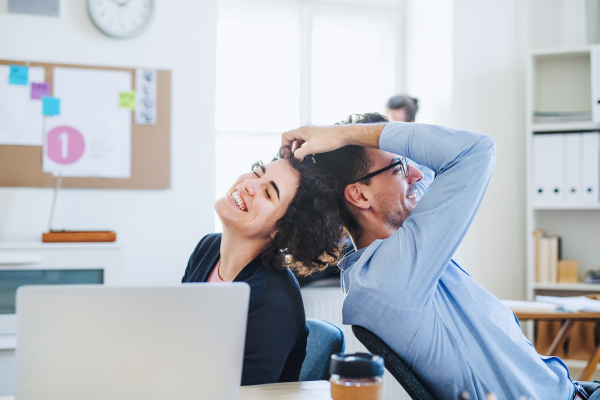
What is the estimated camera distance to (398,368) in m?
1.13

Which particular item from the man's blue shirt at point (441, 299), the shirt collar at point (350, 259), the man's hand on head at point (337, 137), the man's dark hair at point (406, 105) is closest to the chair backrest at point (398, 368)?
the man's blue shirt at point (441, 299)

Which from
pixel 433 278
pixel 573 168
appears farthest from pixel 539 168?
pixel 433 278

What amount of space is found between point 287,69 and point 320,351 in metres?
2.51

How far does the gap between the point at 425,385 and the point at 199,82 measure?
2.34 metres

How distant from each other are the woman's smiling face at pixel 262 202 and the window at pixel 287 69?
71.2 inches

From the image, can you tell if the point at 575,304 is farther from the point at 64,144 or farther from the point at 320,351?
the point at 64,144

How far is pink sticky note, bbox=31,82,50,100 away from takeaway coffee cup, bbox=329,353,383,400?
2.61 metres

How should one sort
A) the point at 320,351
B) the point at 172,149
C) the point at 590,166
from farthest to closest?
the point at 172,149 → the point at 590,166 → the point at 320,351

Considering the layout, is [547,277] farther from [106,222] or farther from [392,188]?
[106,222]

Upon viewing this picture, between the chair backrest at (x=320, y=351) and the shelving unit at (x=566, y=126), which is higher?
the shelving unit at (x=566, y=126)

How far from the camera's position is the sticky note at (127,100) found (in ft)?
9.50

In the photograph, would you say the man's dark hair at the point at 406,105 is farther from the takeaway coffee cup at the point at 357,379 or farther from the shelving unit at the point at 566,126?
the takeaway coffee cup at the point at 357,379

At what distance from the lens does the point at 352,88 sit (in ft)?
12.0

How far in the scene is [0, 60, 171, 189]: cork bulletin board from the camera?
2.79 m
